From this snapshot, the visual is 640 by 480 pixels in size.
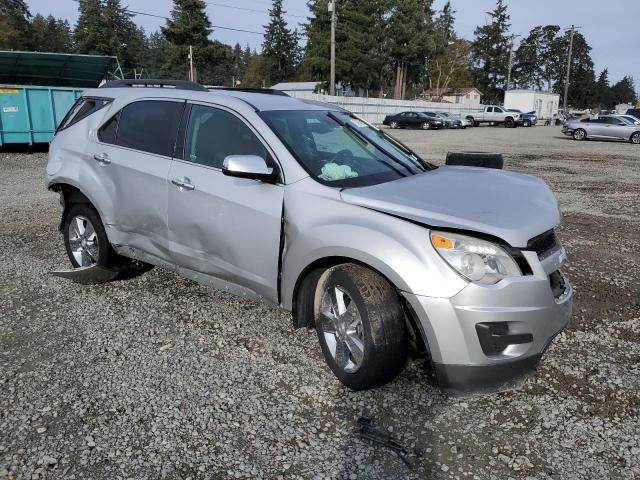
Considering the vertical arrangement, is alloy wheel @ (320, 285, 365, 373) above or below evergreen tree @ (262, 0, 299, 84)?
below

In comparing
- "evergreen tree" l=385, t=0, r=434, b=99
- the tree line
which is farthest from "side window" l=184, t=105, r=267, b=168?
"evergreen tree" l=385, t=0, r=434, b=99

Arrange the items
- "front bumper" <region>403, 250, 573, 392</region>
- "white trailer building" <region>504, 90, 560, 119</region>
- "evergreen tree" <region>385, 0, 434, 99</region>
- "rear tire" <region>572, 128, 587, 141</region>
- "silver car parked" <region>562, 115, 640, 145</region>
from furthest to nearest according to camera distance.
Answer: "evergreen tree" <region>385, 0, 434, 99</region>
"white trailer building" <region>504, 90, 560, 119</region>
"rear tire" <region>572, 128, 587, 141</region>
"silver car parked" <region>562, 115, 640, 145</region>
"front bumper" <region>403, 250, 573, 392</region>

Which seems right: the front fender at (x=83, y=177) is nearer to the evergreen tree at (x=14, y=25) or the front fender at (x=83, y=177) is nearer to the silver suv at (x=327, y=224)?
the silver suv at (x=327, y=224)

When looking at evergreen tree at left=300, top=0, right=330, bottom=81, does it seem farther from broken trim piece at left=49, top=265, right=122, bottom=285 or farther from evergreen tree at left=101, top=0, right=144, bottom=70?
broken trim piece at left=49, top=265, right=122, bottom=285

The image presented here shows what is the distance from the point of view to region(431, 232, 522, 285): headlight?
9.25 feet

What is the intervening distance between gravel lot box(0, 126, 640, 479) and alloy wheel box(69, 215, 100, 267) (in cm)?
27

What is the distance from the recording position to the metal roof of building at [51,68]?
598 inches

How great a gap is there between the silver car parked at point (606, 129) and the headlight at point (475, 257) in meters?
29.3

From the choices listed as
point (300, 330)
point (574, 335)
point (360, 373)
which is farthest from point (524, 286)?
point (300, 330)

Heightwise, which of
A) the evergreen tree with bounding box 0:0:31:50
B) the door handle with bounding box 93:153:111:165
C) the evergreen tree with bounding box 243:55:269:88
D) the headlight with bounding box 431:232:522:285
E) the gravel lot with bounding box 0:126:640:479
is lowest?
the gravel lot with bounding box 0:126:640:479

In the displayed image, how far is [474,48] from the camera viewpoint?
327 ft

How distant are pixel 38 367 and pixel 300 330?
5.92ft

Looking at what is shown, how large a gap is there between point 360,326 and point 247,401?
2.62ft

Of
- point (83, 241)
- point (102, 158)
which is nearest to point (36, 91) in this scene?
point (83, 241)
